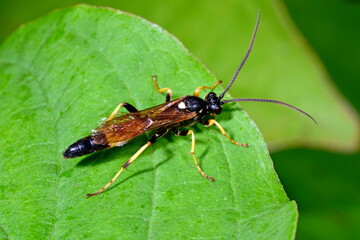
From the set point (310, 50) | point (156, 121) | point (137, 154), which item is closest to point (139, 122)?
point (156, 121)

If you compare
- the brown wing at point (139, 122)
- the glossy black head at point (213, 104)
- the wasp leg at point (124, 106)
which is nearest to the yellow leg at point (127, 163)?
the brown wing at point (139, 122)

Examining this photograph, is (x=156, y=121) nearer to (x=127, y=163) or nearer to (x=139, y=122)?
(x=139, y=122)

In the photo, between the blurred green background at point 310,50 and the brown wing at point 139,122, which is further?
the blurred green background at point 310,50

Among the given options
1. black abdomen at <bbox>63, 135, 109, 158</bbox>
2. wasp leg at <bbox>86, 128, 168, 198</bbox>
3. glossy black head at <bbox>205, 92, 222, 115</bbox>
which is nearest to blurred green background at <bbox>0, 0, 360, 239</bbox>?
glossy black head at <bbox>205, 92, 222, 115</bbox>

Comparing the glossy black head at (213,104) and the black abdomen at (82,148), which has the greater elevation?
the black abdomen at (82,148)

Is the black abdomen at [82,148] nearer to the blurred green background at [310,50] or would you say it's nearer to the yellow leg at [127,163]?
the yellow leg at [127,163]

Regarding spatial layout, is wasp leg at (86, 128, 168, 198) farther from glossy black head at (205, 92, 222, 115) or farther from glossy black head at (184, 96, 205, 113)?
glossy black head at (205, 92, 222, 115)

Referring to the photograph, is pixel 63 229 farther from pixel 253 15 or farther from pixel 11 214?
pixel 253 15

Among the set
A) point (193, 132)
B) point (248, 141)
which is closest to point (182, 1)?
point (193, 132)
